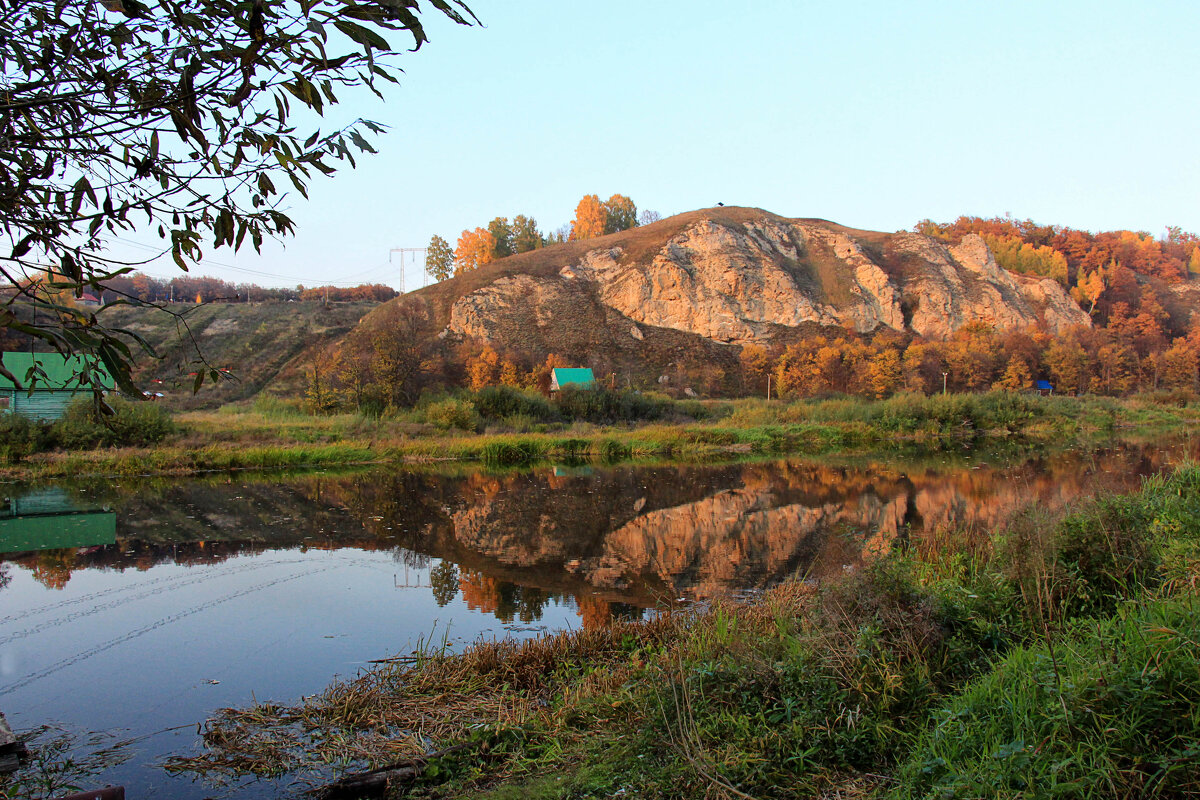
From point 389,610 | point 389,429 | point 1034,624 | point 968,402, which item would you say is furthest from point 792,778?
point 968,402

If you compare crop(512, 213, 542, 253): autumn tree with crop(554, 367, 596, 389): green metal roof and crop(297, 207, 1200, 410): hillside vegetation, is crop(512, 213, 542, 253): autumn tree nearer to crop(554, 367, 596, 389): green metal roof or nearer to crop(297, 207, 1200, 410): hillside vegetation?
crop(297, 207, 1200, 410): hillside vegetation

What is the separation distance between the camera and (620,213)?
10888 centimetres

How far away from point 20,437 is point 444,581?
65.7ft

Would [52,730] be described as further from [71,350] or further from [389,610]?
[71,350]

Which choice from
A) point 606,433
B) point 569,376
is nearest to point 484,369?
point 569,376

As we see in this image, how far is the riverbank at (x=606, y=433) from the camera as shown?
2259 centimetres

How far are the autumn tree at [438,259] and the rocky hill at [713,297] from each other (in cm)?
1555

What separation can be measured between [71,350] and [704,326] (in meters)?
67.4

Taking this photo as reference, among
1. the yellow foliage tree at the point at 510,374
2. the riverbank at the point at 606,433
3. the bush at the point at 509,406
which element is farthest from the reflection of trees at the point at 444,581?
the yellow foliage tree at the point at 510,374

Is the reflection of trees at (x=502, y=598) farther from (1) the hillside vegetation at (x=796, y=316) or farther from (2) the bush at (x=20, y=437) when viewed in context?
(1) the hillside vegetation at (x=796, y=316)

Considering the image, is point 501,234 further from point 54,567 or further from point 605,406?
point 54,567

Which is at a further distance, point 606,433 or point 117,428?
point 606,433

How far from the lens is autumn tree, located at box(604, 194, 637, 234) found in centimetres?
10719

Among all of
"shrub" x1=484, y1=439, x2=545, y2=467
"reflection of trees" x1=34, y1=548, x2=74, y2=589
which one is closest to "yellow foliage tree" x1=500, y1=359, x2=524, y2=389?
"shrub" x1=484, y1=439, x2=545, y2=467
